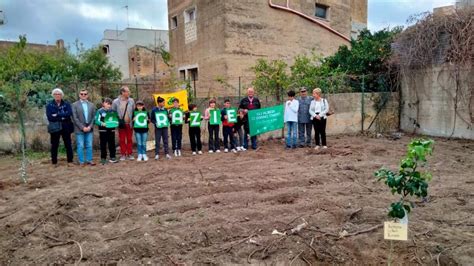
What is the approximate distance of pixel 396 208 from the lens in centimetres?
330

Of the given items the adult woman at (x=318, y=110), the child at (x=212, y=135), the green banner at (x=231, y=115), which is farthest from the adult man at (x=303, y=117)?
the child at (x=212, y=135)

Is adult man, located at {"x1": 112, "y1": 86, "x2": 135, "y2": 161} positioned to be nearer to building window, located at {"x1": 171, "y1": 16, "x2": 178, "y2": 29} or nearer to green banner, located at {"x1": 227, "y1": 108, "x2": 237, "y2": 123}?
green banner, located at {"x1": 227, "y1": 108, "x2": 237, "y2": 123}

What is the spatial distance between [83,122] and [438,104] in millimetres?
11162

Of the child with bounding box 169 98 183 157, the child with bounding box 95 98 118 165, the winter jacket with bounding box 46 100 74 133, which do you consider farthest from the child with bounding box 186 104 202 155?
the winter jacket with bounding box 46 100 74 133

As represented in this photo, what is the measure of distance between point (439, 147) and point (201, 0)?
11773mm

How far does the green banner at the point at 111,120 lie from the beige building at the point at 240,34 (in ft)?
18.4

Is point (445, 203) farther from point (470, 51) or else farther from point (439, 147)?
point (470, 51)

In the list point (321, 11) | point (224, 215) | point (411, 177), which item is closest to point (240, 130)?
point (224, 215)

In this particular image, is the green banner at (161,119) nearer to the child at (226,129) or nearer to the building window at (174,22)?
the child at (226,129)

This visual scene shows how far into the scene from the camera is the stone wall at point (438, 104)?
11.0 m

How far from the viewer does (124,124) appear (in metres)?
8.64

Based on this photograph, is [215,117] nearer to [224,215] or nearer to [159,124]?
[159,124]

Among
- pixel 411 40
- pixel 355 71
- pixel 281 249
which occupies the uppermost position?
pixel 411 40

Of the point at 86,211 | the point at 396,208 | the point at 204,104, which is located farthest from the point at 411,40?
the point at 86,211
